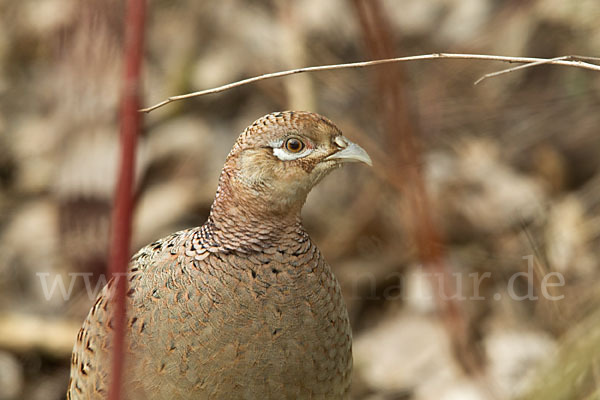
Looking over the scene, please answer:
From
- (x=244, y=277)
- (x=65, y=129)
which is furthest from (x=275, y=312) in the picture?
(x=65, y=129)

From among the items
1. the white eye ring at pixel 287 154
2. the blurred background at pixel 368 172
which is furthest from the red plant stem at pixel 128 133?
the blurred background at pixel 368 172

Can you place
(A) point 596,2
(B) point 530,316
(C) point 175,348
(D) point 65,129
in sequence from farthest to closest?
(B) point 530,316 < (A) point 596,2 < (D) point 65,129 < (C) point 175,348

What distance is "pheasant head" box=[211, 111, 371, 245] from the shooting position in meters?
2.25

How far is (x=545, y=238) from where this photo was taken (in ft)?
15.4

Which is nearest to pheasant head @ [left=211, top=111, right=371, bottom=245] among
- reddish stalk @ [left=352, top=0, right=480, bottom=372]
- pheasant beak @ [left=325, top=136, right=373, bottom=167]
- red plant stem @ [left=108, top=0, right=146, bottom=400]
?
pheasant beak @ [left=325, top=136, right=373, bottom=167]

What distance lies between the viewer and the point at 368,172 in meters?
5.36

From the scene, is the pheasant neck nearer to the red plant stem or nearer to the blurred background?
the blurred background

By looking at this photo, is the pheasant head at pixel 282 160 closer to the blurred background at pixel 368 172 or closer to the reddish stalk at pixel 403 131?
the reddish stalk at pixel 403 131

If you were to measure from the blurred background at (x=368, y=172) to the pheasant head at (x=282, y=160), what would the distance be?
138 centimetres

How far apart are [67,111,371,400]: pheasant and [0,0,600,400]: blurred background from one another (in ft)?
4.18

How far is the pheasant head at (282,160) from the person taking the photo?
225 centimetres

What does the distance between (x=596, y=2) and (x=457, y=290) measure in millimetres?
1735

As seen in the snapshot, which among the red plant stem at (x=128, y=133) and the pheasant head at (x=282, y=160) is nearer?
the red plant stem at (x=128, y=133)

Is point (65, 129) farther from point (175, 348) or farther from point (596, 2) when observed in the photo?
point (596, 2)
